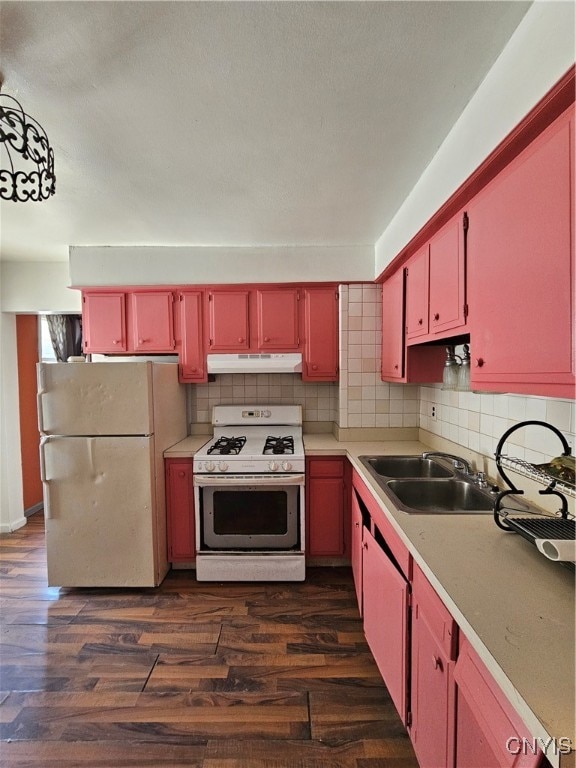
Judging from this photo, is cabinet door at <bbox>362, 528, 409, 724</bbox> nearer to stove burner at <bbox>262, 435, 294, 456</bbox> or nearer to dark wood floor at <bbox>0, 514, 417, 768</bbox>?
dark wood floor at <bbox>0, 514, 417, 768</bbox>

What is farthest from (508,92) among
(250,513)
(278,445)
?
(250,513)

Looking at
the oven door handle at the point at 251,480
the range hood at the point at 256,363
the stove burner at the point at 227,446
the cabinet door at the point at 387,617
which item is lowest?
the cabinet door at the point at 387,617

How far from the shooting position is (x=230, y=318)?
2.81 meters

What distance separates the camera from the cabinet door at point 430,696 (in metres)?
0.97

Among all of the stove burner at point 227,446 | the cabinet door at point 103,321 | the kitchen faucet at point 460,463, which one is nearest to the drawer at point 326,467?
the stove burner at point 227,446

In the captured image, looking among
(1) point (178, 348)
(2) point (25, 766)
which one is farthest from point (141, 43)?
(2) point (25, 766)

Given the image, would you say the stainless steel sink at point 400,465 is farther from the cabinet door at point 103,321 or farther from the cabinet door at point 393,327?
the cabinet door at point 103,321

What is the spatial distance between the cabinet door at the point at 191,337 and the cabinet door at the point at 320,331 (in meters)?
0.85

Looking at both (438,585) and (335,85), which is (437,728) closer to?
(438,585)

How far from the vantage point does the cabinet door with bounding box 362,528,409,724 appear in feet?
4.25

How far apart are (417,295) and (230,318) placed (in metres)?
1.45

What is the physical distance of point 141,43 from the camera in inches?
42.4

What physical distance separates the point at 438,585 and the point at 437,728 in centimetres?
47

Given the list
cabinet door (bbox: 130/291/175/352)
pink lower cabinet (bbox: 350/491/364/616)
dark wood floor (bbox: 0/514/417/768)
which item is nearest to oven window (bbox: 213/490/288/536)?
dark wood floor (bbox: 0/514/417/768)
